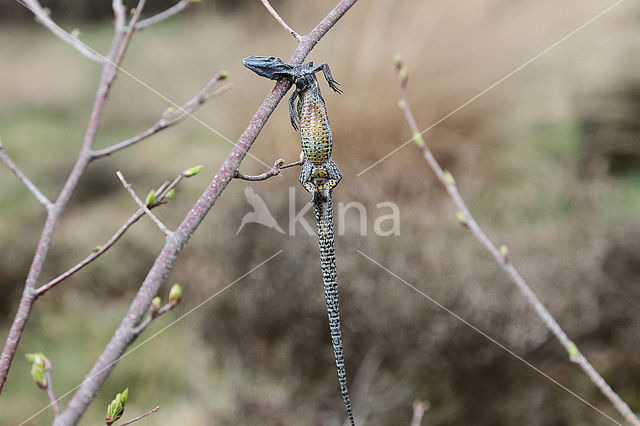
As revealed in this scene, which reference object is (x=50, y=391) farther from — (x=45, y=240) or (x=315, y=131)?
(x=315, y=131)

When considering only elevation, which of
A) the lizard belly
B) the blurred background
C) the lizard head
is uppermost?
the lizard head

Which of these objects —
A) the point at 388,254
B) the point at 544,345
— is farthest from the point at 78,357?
the point at 544,345

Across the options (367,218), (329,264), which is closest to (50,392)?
(329,264)

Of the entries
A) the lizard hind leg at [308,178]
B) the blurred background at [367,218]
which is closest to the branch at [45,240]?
the lizard hind leg at [308,178]

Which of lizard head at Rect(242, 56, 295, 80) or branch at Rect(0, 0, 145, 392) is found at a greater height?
lizard head at Rect(242, 56, 295, 80)

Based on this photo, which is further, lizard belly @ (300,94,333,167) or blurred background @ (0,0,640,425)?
blurred background @ (0,0,640,425)

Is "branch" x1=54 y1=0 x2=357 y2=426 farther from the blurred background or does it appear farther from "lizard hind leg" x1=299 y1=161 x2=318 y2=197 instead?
the blurred background

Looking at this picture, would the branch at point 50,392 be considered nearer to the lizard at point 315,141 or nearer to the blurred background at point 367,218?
the lizard at point 315,141

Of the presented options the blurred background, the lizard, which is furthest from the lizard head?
the blurred background
